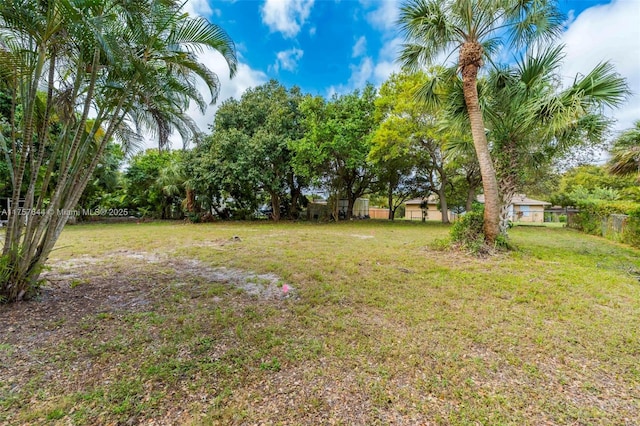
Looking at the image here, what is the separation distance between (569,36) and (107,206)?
2164 centimetres

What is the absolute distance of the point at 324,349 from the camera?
2326 mm

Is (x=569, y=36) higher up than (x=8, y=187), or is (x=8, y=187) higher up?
(x=569, y=36)

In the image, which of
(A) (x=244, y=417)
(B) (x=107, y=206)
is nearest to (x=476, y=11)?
(A) (x=244, y=417)

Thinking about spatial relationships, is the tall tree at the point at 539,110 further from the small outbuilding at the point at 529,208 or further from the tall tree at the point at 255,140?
the small outbuilding at the point at 529,208

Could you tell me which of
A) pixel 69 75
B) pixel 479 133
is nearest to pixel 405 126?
pixel 479 133

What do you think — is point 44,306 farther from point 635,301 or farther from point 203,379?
point 635,301

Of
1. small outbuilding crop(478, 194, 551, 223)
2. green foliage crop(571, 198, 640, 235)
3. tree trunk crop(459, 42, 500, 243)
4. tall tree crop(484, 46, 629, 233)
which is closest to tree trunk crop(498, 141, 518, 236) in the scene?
tall tree crop(484, 46, 629, 233)

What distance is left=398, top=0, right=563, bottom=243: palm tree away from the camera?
544 centimetres

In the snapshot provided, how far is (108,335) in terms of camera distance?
8.19ft

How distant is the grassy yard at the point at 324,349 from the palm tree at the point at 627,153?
455cm

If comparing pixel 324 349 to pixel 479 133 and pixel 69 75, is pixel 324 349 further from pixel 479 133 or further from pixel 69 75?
pixel 479 133

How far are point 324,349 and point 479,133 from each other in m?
5.86

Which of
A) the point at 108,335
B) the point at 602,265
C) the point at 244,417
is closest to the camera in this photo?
the point at 244,417

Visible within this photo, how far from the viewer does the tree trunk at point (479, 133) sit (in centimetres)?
580
